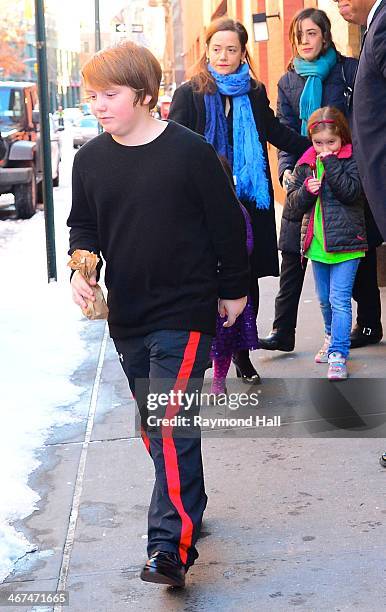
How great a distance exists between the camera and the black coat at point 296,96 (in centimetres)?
632

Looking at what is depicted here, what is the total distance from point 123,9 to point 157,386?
367 feet

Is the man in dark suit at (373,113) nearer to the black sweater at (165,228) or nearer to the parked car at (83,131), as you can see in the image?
the black sweater at (165,228)

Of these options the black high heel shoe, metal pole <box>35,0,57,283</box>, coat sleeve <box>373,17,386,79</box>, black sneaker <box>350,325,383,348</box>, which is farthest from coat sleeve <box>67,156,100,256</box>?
metal pole <box>35,0,57,283</box>

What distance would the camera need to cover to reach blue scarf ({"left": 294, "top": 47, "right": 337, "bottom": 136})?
624cm

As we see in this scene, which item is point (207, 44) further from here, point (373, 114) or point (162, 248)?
point (162, 248)

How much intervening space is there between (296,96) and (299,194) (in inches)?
32.8

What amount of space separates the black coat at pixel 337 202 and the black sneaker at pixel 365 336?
3.13 ft

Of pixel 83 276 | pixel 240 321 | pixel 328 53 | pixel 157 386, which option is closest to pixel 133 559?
pixel 157 386

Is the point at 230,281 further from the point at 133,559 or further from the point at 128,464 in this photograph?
the point at 128,464

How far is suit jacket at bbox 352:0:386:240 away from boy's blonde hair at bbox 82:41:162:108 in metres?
0.71

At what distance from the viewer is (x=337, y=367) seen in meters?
5.92

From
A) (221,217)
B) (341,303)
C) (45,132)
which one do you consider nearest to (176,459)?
(221,217)

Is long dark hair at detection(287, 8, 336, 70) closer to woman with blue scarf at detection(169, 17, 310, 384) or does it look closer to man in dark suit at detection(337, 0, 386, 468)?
woman with blue scarf at detection(169, 17, 310, 384)

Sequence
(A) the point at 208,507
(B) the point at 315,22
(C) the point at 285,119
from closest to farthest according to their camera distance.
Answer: (A) the point at 208,507 < (B) the point at 315,22 < (C) the point at 285,119
